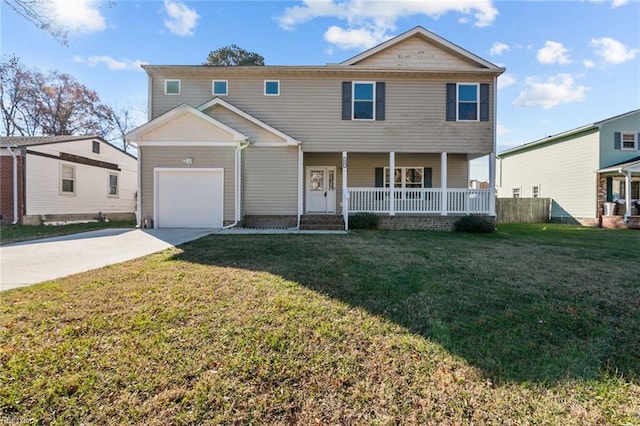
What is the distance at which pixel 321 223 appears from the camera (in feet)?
38.8

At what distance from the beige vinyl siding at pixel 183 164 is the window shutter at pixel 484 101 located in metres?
9.94

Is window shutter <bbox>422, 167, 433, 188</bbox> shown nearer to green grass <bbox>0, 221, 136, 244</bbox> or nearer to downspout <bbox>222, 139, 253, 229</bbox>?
downspout <bbox>222, 139, 253, 229</bbox>

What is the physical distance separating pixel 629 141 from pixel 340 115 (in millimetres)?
16717

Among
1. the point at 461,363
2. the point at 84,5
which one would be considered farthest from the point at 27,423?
the point at 84,5

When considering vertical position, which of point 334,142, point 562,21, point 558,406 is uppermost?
point 562,21

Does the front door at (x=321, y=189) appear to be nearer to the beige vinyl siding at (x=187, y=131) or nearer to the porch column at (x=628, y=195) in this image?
the beige vinyl siding at (x=187, y=131)

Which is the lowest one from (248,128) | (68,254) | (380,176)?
(68,254)

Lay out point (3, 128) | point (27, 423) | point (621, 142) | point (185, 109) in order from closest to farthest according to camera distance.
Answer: point (27, 423) → point (185, 109) → point (621, 142) → point (3, 128)

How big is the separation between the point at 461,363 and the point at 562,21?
45.6 feet

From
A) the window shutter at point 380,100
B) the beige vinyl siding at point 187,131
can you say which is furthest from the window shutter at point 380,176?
A: the beige vinyl siding at point 187,131

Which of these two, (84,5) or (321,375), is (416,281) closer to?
(321,375)

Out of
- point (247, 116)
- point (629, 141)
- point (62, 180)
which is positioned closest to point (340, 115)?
point (247, 116)

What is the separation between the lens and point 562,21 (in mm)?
11164

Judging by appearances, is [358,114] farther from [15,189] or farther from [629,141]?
[629,141]
